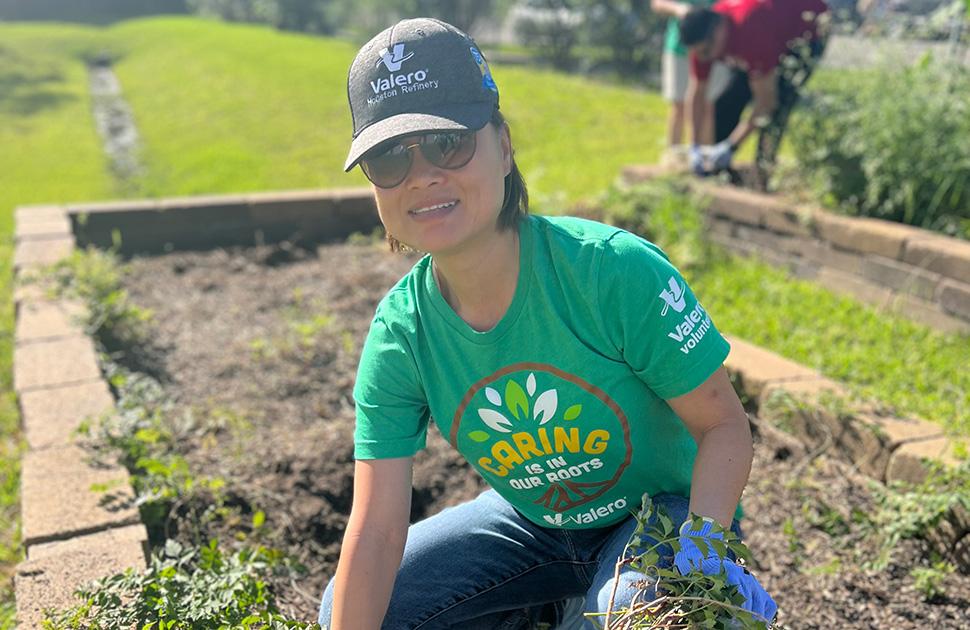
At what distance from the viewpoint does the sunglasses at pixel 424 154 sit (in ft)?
5.78

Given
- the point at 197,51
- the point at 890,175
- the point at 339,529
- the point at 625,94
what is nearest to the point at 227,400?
the point at 339,529

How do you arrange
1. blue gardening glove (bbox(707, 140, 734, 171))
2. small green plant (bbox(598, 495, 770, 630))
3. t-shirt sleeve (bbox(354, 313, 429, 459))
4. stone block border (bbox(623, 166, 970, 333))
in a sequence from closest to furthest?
1. small green plant (bbox(598, 495, 770, 630))
2. t-shirt sleeve (bbox(354, 313, 429, 459))
3. stone block border (bbox(623, 166, 970, 333))
4. blue gardening glove (bbox(707, 140, 734, 171))

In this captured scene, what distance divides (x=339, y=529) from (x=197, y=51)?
52.2 ft

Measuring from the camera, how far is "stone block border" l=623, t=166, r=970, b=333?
400 cm

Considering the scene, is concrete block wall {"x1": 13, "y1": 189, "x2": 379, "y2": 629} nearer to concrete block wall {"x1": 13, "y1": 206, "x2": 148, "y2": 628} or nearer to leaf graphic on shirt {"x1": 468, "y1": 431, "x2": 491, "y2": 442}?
concrete block wall {"x1": 13, "y1": 206, "x2": 148, "y2": 628}

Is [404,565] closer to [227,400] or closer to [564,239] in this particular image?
[564,239]

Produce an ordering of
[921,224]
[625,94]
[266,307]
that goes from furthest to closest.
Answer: [625,94] < [266,307] < [921,224]

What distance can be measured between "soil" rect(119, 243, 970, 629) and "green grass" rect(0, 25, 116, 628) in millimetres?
601

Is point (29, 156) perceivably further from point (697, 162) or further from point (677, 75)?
point (697, 162)

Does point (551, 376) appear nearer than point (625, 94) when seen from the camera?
Yes

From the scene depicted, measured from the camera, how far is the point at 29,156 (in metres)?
9.91

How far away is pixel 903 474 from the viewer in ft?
9.32

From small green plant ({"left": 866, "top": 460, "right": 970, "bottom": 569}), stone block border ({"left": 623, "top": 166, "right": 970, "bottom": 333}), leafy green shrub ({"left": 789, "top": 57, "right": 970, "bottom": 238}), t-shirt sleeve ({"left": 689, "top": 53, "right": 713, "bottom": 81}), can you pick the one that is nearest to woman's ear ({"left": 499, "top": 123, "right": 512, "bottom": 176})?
small green plant ({"left": 866, "top": 460, "right": 970, "bottom": 569})

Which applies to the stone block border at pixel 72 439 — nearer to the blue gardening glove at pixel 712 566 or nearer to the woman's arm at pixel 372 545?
the woman's arm at pixel 372 545
